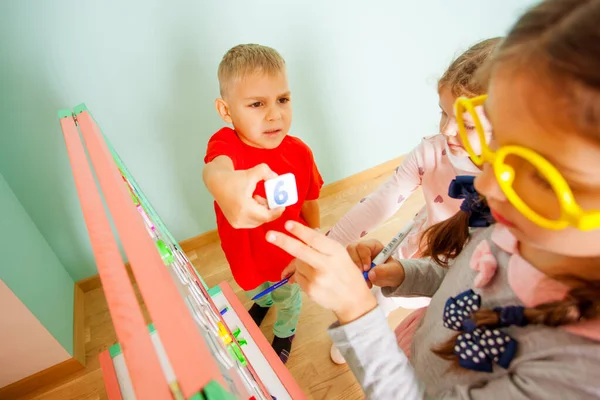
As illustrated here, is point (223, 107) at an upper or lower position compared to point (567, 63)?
lower

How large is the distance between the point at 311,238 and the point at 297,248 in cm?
3

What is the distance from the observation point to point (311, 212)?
1.28 metres

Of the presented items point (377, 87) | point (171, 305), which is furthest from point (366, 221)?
point (377, 87)

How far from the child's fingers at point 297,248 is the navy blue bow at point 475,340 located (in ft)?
0.74

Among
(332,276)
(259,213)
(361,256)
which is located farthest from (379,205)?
(332,276)

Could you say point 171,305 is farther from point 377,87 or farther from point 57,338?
point 377,87

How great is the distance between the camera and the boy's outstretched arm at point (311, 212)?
1.26m

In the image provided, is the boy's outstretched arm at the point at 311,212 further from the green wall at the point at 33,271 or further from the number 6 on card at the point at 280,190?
the green wall at the point at 33,271

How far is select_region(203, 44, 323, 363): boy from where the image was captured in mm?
748

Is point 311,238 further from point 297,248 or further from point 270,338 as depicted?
point 270,338

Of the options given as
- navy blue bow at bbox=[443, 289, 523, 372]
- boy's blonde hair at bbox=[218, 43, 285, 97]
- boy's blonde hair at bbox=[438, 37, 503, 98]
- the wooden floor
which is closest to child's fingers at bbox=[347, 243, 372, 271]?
navy blue bow at bbox=[443, 289, 523, 372]

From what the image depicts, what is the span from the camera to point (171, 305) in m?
0.33

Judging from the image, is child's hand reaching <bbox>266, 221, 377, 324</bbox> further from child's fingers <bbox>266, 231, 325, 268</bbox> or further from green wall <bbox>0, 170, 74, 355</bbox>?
green wall <bbox>0, 170, 74, 355</bbox>

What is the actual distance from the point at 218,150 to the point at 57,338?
98 centimetres
